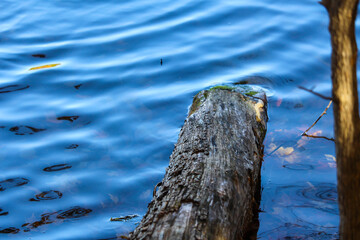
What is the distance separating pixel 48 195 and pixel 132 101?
211 cm

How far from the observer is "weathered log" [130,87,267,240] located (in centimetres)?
260

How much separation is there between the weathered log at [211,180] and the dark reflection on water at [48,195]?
4.93 feet

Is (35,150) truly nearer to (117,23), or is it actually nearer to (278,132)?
(278,132)

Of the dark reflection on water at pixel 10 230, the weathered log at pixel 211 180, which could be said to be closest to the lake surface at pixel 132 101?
the dark reflection on water at pixel 10 230

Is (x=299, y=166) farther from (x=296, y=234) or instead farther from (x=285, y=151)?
(x=296, y=234)

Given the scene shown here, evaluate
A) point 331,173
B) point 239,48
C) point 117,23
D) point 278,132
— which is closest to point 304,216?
point 331,173

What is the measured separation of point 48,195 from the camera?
4.30m

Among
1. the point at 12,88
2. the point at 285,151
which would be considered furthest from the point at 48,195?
the point at 12,88

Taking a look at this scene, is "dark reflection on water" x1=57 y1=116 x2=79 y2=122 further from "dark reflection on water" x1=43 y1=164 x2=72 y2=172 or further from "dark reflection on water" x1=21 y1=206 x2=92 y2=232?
"dark reflection on water" x1=21 y1=206 x2=92 y2=232

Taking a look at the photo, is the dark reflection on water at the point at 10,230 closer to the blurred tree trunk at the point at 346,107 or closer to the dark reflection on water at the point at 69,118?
the dark reflection on water at the point at 69,118

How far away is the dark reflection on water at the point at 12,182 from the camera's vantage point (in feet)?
14.6

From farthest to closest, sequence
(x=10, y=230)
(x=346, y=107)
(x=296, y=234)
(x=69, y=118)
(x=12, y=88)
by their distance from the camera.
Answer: (x=12, y=88) → (x=69, y=118) → (x=10, y=230) → (x=296, y=234) → (x=346, y=107)

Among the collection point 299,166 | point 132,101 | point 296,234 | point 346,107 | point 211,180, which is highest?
point 346,107

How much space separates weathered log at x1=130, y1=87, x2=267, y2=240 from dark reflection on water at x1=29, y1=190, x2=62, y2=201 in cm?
150
